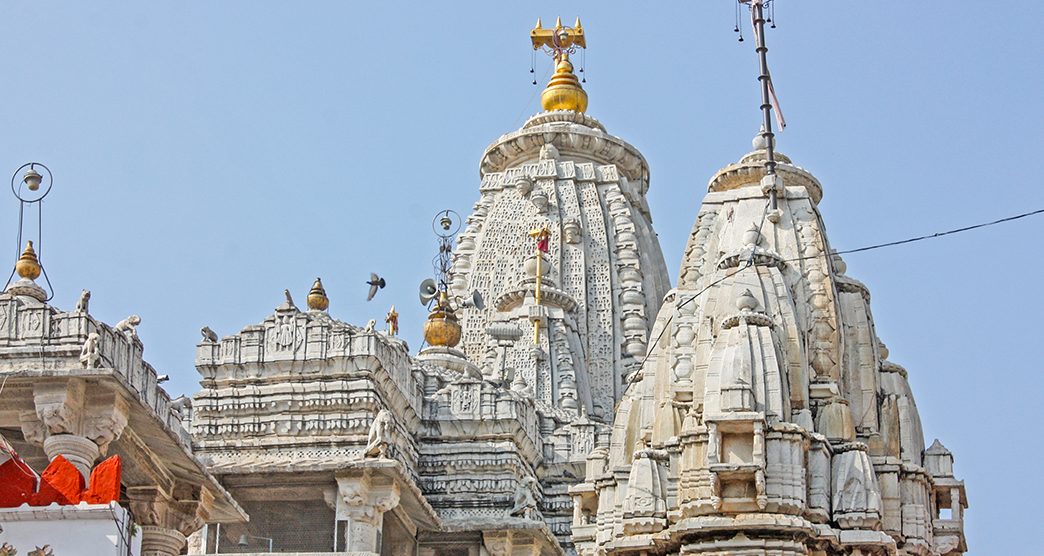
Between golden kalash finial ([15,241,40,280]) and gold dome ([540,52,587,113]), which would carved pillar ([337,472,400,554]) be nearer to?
golden kalash finial ([15,241,40,280])

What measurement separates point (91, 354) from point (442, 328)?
19671mm

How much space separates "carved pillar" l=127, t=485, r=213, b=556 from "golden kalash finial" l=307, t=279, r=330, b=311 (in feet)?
34.3

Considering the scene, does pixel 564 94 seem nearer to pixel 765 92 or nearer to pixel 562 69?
pixel 562 69

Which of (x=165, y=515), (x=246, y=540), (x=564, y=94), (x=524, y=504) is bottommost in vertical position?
(x=165, y=515)

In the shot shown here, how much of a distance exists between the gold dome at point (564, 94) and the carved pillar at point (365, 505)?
26.8m

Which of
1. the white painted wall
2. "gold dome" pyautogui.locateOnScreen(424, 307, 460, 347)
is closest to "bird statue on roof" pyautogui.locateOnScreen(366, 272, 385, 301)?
"gold dome" pyautogui.locateOnScreen(424, 307, 460, 347)

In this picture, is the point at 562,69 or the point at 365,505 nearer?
the point at 365,505

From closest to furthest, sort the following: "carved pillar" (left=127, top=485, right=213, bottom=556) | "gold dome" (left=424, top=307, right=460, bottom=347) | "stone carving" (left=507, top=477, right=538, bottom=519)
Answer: "carved pillar" (left=127, top=485, right=213, bottom=556)
"stone carving" (left=507, top=477, right=538, bottom=519)
"gold dome" (left=424, top=307, right=460, bottom=347)

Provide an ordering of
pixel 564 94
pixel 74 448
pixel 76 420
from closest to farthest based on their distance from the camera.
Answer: pixel 74 448
pixel 76 420
pixel 564 94

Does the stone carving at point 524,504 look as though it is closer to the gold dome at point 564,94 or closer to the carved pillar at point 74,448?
the carved pillar at point 74,448

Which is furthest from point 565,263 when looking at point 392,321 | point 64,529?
point 64,529

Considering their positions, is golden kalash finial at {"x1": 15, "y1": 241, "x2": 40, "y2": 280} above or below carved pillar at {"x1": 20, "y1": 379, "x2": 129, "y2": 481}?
above

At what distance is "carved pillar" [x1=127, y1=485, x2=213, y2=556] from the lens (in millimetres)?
28141

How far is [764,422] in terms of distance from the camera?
78.7 feet
